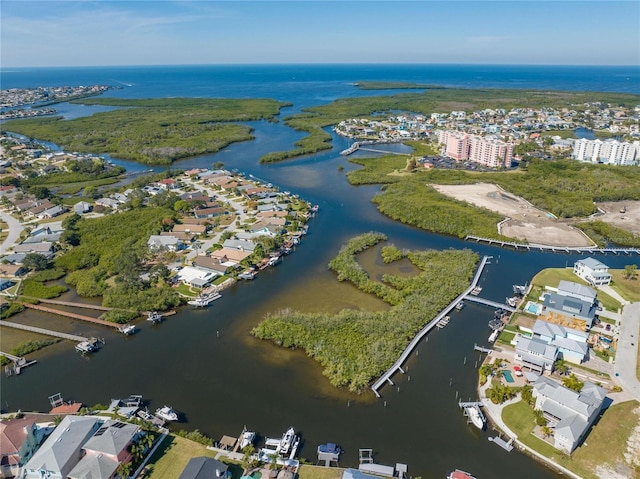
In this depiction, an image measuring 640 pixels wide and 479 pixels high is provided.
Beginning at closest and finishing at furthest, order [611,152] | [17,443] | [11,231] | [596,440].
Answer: [17,443] → [596,440] → [11,231] → [611,152]

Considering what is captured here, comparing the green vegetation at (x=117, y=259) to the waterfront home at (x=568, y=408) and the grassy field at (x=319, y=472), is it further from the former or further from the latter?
the waterfront home at (x=568, y=408)

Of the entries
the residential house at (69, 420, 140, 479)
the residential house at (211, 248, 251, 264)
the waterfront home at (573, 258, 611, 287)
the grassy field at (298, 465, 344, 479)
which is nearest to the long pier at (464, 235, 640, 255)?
the waterfront home at (573, 258, 611, 287)

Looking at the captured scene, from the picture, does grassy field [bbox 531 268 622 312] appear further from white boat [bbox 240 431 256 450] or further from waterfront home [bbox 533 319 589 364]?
white boat [bbox 240 431 256 450]

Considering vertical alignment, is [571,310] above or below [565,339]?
above

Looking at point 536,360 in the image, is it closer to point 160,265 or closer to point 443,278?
point 443,278

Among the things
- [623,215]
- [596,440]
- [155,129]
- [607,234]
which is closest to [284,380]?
[596,440]

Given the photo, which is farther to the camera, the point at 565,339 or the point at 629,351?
the point at 629,351

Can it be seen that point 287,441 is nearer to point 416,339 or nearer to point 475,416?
point 475,416

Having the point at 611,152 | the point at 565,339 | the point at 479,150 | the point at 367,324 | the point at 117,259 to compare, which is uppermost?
the point at 479,150

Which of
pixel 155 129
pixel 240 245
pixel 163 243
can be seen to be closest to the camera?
pixel 240 245
